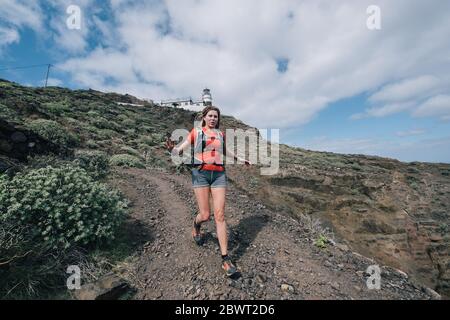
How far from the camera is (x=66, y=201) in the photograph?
4352 mm

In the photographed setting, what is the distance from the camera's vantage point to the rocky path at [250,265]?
3.76m

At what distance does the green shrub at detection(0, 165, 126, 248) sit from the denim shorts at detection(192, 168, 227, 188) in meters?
1.68

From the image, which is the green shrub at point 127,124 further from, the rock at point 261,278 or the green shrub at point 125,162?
the rock at point 261,278

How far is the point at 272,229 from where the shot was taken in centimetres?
582

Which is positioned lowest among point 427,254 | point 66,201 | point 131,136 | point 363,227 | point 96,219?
point 427,254

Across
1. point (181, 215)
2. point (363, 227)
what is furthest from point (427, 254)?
point (181, 215)

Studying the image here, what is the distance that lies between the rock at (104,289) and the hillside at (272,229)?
0.83ft

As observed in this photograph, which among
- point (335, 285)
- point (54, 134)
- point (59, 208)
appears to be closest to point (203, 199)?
point (59, 208)

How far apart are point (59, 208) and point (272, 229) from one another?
410 cm

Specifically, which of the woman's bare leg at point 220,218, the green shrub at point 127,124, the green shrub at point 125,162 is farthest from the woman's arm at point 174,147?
the green shrub at point 127,124

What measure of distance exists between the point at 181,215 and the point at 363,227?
32.8 ft

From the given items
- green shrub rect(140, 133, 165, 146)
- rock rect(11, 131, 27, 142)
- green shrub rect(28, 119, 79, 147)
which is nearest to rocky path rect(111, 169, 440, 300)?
rock rect(11, 131, 27, 142)

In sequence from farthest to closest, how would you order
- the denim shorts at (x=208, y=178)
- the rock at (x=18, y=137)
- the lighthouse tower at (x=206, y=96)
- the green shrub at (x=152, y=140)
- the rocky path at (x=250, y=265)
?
the lighthouse tower at (x=206, y=96)
the green shrub at (x=152, y=140)
the rock at (x=18, y=137)
the denim shorts at (x=208, y=178)
the rocky path at (x=250, y=265)
